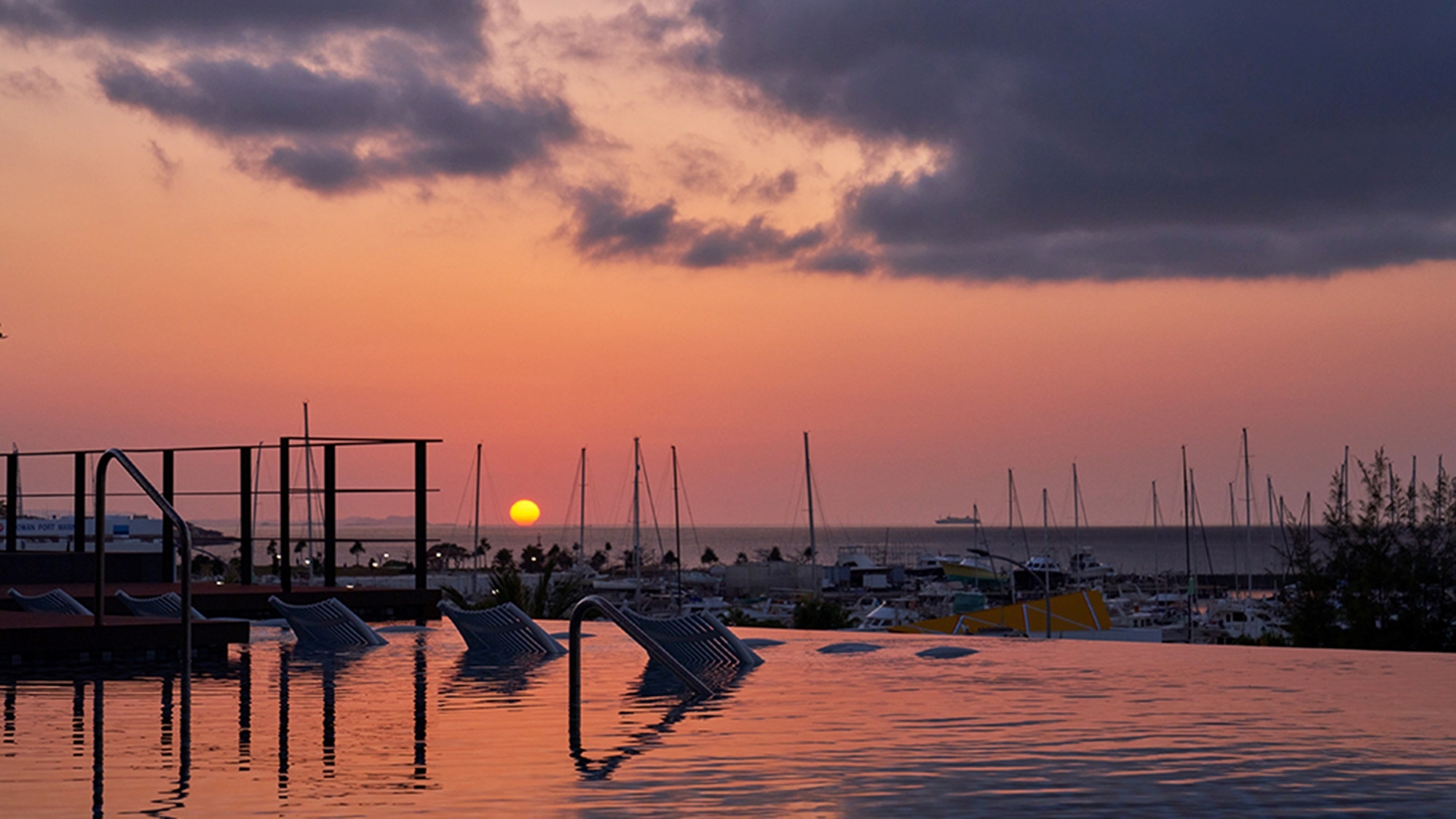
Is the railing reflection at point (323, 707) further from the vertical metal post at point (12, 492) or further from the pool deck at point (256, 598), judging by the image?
the vertical metal post at point (12, 492)

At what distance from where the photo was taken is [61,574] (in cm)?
2252

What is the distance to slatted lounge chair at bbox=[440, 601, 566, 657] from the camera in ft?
50.9

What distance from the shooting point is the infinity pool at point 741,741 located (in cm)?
674

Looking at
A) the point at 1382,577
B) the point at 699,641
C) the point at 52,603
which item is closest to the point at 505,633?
the point at 699,641

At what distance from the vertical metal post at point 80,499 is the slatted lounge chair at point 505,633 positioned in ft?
31.6

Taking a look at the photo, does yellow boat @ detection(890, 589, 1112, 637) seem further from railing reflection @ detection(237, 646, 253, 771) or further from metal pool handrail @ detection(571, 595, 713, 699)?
metal pool handrail @ detection(571, 595, 713, 699)

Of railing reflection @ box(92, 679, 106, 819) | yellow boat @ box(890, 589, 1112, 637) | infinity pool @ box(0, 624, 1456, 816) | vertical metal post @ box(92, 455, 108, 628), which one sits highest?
vertical metal post @ box(92, 455, 108, 628)

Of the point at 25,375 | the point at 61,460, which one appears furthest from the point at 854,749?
A: the point at 25,375

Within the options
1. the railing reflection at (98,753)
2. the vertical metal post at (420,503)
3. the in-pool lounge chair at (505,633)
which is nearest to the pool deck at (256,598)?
the vertical metal post at (420,503)

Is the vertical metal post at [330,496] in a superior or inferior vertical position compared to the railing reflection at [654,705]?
superior

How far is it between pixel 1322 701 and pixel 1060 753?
3.85 m

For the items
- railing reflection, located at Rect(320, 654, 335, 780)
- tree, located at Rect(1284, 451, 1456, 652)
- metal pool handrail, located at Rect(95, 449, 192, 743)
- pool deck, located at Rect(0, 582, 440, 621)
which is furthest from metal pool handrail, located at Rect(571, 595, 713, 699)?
tree, located at Rect(1284, 451, 1456, 652)

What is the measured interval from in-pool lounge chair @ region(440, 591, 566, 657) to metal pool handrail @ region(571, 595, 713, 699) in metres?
3.91

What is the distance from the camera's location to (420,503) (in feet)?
70.6
